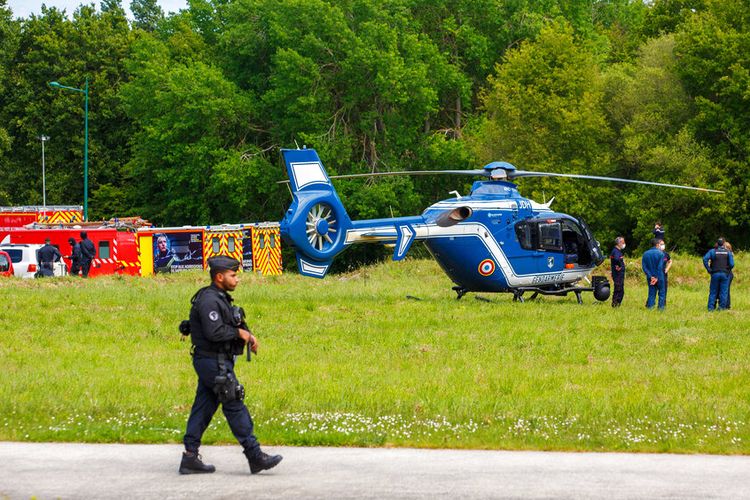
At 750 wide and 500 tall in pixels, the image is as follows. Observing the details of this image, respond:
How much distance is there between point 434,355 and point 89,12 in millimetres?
70138

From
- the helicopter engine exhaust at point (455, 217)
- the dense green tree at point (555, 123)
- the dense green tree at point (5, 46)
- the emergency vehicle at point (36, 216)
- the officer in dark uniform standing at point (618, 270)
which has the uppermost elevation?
the dense green tree at point (5, 46)

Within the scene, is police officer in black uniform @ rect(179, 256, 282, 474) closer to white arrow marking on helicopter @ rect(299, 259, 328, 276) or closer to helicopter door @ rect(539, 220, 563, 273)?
white arrow marking on helicopter @ rect(299, 259, 328, 276)

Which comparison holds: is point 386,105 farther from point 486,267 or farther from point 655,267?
point 655,267

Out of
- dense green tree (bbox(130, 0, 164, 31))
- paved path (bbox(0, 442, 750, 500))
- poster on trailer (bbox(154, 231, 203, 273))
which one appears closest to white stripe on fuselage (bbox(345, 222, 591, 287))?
paved path (bbox(0, 442, 750, 500))

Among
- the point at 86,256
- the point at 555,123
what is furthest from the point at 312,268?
the point at 555,123

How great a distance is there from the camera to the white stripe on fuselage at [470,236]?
85.0ft

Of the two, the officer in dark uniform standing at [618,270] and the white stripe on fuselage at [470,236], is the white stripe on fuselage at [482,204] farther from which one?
the officer in dark uniform standing at [618,270]

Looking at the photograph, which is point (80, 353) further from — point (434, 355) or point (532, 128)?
point (532, 128)

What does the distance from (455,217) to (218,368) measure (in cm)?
1671

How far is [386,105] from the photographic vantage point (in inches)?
2475

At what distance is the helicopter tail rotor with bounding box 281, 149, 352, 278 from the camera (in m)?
24.9

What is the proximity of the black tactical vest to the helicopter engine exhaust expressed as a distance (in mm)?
5510

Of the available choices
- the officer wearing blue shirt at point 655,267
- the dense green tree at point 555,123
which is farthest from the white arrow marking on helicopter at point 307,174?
the dense green tree at point 555,123

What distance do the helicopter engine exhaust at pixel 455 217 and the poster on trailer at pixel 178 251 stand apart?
2243cm
